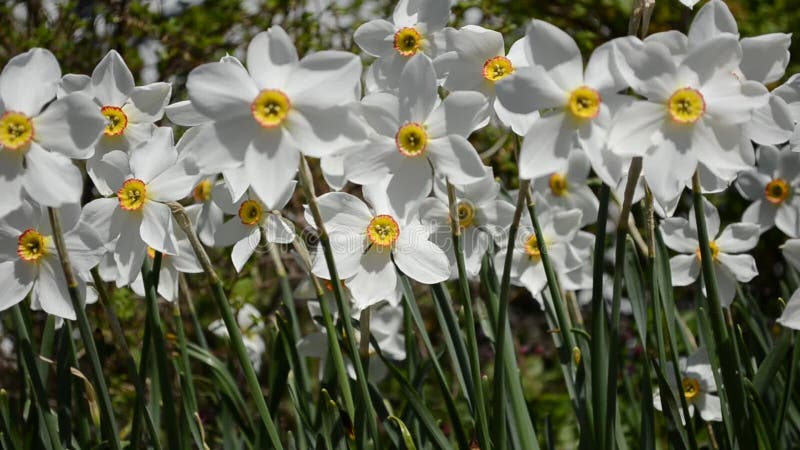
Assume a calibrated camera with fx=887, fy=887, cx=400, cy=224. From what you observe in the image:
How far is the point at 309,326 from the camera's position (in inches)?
169

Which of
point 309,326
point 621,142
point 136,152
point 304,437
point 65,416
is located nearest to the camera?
point 621,142

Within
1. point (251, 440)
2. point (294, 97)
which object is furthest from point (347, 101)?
point (251, 440)

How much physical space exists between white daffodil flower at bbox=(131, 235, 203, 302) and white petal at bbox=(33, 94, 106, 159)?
641 mm

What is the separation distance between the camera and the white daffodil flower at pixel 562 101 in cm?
139

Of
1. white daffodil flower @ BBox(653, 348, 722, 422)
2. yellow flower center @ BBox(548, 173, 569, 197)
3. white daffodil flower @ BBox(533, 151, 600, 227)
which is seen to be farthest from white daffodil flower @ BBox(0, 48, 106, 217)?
white daffodil flower @ BBox(653, 348, 722, 422)

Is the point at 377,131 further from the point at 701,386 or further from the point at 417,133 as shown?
the point at 701,386

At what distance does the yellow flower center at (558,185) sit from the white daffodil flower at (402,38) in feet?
2.63

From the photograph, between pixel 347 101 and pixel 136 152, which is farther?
pixel 136 152

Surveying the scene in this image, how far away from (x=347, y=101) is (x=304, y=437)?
95cm

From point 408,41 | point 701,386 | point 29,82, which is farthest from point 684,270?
point 29,82

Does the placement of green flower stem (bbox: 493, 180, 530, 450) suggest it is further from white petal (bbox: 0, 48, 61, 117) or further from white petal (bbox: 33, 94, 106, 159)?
white petal (bbox: 0, 48, 61, 117)

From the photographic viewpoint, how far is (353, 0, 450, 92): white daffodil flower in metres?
1.82

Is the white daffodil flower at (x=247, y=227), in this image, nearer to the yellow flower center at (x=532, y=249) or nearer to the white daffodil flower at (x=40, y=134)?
the white daffodil flower at (x=40, y=134)

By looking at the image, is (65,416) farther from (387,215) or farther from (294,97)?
(294,97)
